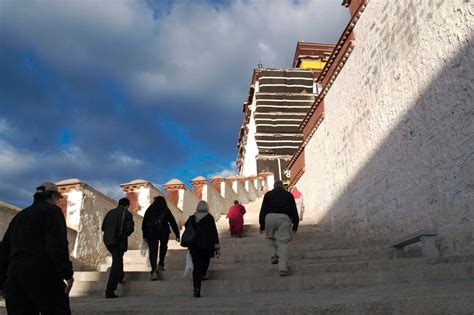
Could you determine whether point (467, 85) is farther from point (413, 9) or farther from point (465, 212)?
point (413, 9)

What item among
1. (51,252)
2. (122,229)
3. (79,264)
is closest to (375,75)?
(122,229)

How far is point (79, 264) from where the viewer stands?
8.16 m

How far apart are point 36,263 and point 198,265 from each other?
2851 mm

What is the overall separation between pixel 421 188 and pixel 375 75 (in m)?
3.37

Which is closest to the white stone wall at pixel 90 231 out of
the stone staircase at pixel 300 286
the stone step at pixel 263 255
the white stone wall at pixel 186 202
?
the stone staircase at pixel 300 286

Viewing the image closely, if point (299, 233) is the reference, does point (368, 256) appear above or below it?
below

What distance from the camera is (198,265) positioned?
569 centimetres

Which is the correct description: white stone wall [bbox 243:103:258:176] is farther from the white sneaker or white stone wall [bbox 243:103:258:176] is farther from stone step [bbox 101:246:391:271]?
the white sneaker

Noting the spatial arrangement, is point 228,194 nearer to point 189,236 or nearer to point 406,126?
point 406,126

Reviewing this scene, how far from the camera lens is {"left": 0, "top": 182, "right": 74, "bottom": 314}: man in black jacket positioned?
9.95ft

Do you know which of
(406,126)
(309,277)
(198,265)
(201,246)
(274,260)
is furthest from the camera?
(406,126)

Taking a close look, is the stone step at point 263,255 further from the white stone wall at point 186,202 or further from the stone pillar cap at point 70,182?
the white stone wall at point 186,202

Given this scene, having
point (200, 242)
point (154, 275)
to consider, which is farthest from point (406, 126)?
point (154, 275)

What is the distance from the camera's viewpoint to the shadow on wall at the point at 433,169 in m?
6.13
